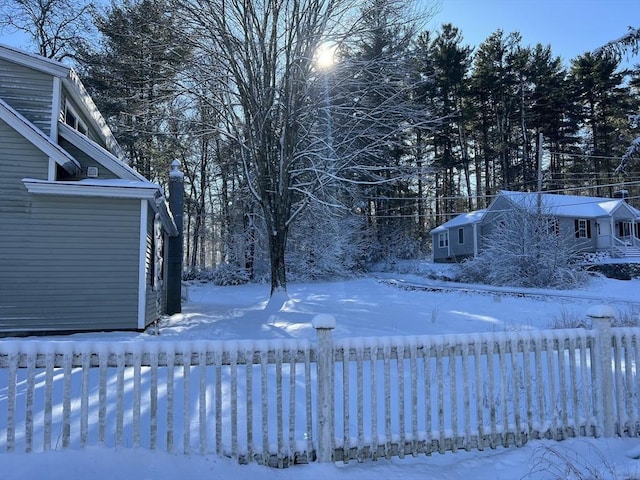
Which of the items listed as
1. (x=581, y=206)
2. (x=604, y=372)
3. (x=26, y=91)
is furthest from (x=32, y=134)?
(x=581, y=206)

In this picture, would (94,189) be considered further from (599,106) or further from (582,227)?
(599,106)

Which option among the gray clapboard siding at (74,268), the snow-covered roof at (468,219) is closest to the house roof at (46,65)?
the gray clapboard siding at (74,268)

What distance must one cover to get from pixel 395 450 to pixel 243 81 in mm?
12438

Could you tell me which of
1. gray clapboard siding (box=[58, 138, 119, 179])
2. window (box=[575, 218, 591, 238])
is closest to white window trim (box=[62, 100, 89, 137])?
gray clapboard siding (box=[58, 138, 119, 179])

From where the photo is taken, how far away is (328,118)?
47.9ft

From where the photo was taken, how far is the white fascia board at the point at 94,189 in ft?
30.1

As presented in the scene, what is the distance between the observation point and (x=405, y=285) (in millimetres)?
23938

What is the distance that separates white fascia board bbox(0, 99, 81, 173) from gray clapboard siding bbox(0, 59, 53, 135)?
1.70ft

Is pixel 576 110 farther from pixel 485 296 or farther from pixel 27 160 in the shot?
pixel 27 160

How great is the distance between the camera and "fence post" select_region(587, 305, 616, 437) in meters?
4.16

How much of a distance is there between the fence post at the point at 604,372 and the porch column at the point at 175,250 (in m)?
12.5

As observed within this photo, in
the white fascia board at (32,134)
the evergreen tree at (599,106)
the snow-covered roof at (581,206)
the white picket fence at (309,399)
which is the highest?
the evergreen tree at (599,106)

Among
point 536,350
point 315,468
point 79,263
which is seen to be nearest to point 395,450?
point 315,468

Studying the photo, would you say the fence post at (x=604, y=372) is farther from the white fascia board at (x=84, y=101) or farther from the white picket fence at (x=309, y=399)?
Result: the white fascia board at (x=84, y=101)
